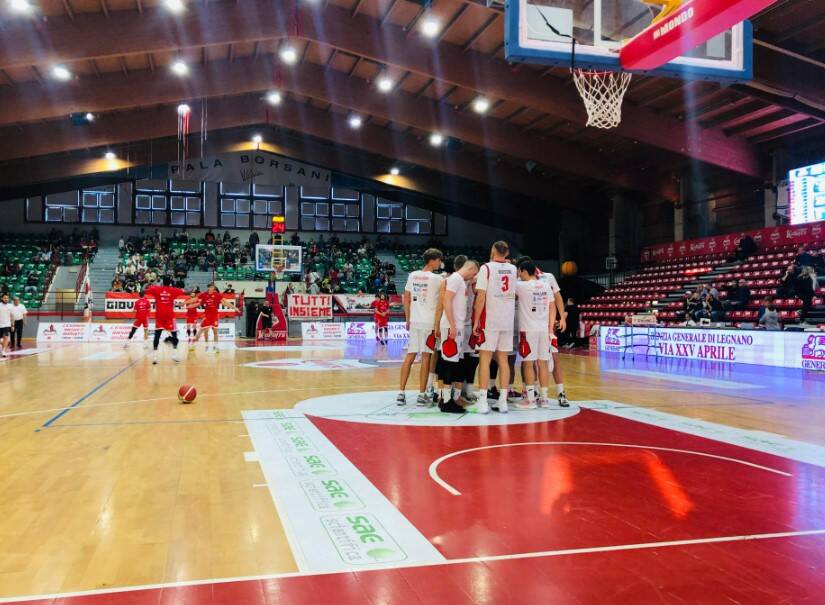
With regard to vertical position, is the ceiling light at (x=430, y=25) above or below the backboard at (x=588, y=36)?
above

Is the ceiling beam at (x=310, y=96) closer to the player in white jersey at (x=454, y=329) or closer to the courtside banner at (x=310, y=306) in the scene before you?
the courtside banner at (x=310, y=306)

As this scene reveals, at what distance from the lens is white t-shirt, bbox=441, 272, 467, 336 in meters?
6.52

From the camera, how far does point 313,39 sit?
16391 millimetres

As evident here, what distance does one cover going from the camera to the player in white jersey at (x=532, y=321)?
704 cm

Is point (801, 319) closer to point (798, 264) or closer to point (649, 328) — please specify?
point (798, 264)

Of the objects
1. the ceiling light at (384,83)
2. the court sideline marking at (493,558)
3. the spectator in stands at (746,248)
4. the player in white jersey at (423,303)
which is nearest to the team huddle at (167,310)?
the player in white jersey at (423,303)

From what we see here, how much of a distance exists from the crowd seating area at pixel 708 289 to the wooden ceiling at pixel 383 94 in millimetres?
3204

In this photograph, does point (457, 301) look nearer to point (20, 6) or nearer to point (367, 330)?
point (20, 6)

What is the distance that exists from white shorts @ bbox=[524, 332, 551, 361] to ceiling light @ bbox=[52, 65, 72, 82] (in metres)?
16.8

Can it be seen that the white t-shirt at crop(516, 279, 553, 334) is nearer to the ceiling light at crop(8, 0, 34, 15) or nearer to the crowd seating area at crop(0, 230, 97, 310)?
the ceiling light at crop(8, 0, 34, 15)

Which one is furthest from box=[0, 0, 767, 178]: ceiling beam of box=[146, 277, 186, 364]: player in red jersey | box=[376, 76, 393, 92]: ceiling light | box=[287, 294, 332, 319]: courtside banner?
A: box=[287, 294, 332, 319]: courtside banner

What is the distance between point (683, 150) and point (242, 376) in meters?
16.3

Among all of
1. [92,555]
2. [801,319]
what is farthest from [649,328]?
[92,555]

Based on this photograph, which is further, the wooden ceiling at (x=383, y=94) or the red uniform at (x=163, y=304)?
the wooden ceiling at (x=383, y=94)
